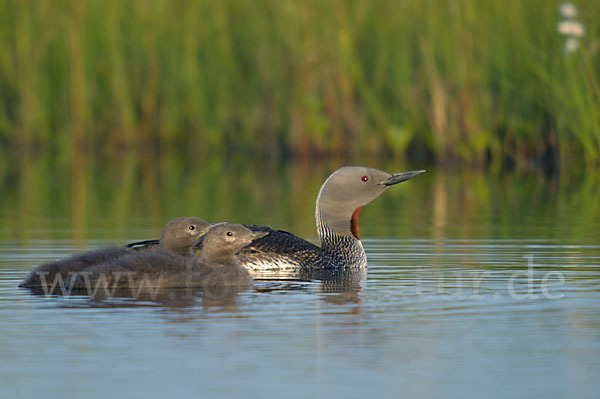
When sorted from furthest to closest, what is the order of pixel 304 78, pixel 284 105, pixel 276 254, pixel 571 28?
pixel 284 105, pixel 304 78, pixel 571 28, pixel 276 254

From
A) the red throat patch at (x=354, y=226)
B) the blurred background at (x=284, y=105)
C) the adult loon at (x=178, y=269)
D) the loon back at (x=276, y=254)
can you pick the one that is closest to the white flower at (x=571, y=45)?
the blurred background at (x=284, y=105)

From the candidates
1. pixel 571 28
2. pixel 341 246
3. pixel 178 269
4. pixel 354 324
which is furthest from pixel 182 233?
pixel 571 28

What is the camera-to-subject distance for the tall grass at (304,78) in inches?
584

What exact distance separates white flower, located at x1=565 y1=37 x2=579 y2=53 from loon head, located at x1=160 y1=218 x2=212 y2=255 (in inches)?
287

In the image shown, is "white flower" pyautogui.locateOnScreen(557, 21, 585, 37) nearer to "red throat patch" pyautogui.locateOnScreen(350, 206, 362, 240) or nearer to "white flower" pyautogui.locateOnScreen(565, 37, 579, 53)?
"white flower" pyautogui.locateOnScreen(565, 37, 579, 53)

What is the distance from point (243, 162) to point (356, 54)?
2470mm

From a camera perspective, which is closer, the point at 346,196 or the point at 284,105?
the point at 346,196

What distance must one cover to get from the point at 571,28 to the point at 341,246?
6.56 meters

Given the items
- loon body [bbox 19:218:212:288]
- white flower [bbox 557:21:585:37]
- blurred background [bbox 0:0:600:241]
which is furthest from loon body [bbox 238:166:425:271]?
white flower [bbox 557:21:585:37]

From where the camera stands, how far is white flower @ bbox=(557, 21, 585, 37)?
13.4 m

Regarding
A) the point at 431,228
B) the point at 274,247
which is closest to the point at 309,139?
the point at 431,228

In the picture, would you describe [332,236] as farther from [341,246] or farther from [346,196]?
[346,196]

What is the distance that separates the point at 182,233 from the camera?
7.54 meters

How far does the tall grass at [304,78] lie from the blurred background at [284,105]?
3 cm
